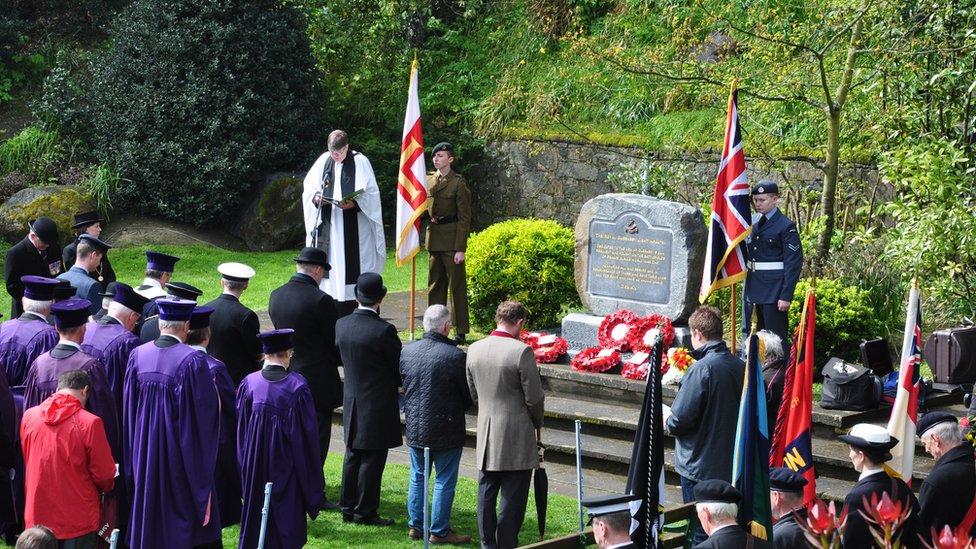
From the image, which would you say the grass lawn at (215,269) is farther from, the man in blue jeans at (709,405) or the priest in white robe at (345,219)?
the man in blue jeans at (709,405)

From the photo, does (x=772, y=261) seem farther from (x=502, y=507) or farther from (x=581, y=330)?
(x=502, y=507)

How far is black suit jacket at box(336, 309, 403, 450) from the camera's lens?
8.90 meters

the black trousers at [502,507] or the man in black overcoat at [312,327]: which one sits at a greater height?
the man in black overcoat at [312,327]

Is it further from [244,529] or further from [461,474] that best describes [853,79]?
[244,529]

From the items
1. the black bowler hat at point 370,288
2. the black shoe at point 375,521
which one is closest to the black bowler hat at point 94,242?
the black bowler hat at point 370,288

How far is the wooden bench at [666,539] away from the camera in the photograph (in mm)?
5930

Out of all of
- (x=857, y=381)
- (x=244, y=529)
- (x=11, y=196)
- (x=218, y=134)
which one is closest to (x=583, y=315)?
(x=857, y=381)

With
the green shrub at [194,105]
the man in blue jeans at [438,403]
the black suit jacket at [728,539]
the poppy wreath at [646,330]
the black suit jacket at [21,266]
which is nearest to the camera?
the black suit jacket at [728,539]

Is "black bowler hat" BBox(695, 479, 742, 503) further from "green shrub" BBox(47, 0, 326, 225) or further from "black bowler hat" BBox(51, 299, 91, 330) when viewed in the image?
"green shrub" BBox(47, 0, 326, 225)

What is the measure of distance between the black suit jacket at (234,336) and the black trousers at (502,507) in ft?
6.49

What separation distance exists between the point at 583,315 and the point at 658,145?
6.22m

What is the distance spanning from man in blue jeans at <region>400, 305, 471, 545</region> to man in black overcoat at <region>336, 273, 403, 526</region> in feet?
0.95

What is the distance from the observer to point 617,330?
12289 millimetres

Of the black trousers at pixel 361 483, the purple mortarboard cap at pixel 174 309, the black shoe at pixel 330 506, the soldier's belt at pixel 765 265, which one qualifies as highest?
the soldier's belt at pixel 765 265
